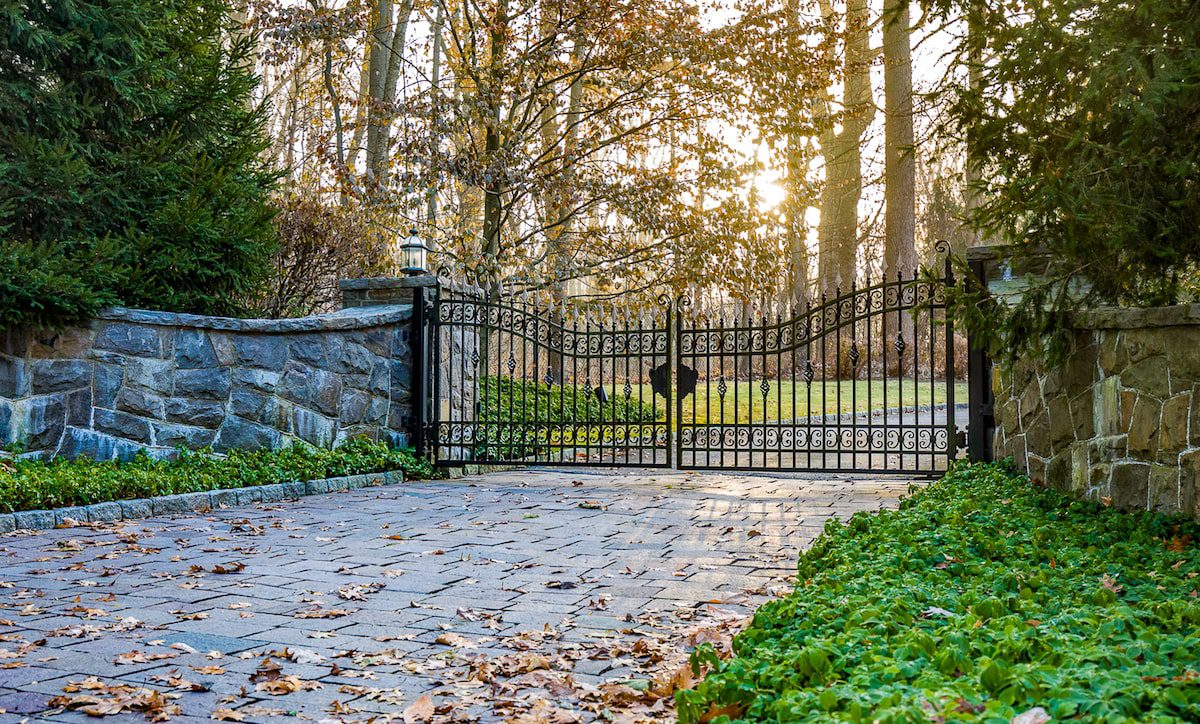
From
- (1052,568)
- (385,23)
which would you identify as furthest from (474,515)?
(385,23)

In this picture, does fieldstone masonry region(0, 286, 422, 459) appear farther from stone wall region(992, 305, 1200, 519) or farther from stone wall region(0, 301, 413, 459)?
stone wall region(992, 305, 1200, 519)

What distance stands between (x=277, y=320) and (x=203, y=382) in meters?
0.88

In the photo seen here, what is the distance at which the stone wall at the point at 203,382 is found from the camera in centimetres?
808

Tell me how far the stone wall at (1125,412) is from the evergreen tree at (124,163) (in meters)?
7.21

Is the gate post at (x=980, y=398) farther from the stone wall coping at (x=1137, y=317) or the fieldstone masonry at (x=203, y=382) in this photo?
the fieldstone masonry at (x=203, y=382)

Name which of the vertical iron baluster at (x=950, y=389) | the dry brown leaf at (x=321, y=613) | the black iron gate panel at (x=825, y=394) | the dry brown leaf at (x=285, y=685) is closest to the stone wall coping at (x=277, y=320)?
the black iron gate panel at (x=825, y=394)

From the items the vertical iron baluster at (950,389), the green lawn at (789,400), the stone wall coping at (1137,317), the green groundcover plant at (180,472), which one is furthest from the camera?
the green lawn at (789,400)

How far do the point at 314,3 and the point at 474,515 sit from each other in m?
11.0

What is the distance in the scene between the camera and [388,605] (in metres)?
4.78

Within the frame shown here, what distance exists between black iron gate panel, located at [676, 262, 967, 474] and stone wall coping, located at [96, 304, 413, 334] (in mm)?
2987

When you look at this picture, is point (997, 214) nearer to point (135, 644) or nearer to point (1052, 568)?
point (1052, 568)

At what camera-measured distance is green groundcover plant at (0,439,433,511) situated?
694 centimetres

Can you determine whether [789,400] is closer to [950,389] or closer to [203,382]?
[950,389]

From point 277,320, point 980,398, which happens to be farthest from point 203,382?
point 980,398
